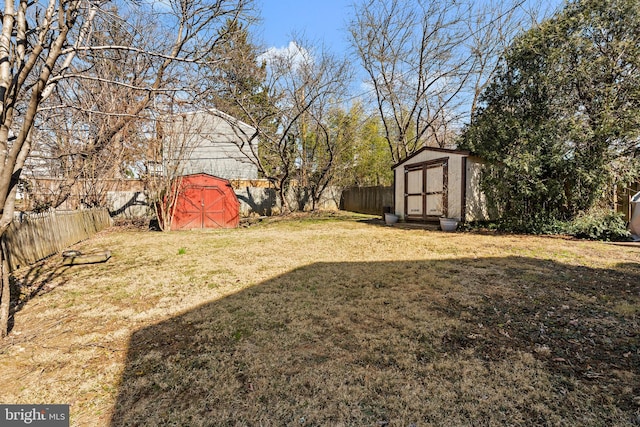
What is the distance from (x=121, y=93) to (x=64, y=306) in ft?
25.5

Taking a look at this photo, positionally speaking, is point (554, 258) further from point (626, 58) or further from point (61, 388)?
point (61, 388)

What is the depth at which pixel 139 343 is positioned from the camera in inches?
100

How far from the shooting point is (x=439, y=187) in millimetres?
9469

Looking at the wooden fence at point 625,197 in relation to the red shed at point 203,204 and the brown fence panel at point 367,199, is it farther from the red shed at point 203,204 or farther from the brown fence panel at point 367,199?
the red shed at point 203,204

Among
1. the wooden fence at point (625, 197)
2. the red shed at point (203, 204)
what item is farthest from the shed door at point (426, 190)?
the red shed at point (203, 204)

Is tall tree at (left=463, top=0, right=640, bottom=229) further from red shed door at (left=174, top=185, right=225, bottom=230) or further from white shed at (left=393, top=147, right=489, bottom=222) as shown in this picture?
red shed door at (left=174, top=185, right=225, bottom=230)

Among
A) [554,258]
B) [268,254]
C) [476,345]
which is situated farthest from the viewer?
[268,254]

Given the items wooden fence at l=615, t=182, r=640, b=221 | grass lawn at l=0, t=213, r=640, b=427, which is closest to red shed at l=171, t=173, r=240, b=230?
grass lawn at l=0, t=213, r=640, b=427

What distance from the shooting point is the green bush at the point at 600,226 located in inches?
258

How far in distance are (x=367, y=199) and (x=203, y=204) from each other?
9.04m

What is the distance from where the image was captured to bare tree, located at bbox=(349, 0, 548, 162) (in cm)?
1162

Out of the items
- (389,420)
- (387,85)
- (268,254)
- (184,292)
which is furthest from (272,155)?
(389,420)

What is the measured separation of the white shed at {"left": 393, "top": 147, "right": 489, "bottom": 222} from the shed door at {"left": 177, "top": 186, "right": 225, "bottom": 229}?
6.92m

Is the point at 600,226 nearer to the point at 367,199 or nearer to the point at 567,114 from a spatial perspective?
the point at 567,114
